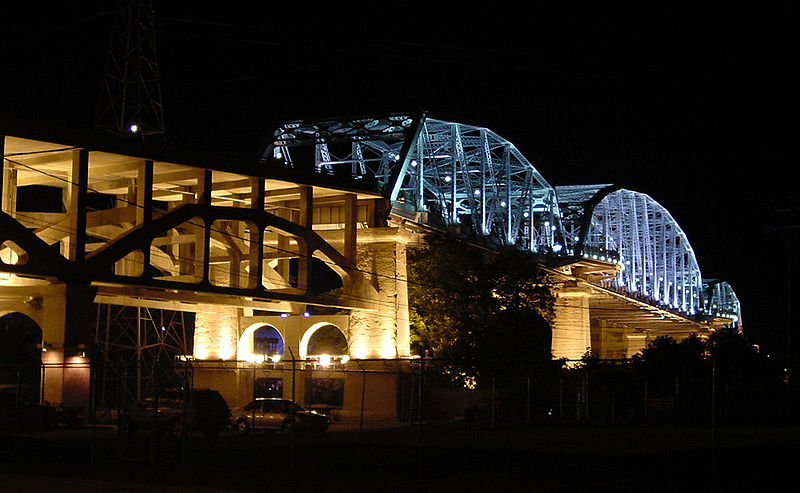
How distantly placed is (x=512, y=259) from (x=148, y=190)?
26.5 m

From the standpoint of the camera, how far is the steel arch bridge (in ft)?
217

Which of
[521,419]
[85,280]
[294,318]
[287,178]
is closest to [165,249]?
[294,318]

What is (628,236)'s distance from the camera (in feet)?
393

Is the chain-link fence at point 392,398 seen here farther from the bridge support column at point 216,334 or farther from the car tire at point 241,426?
the bridge support column at point 216,334

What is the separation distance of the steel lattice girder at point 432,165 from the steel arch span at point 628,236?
915 centimetres

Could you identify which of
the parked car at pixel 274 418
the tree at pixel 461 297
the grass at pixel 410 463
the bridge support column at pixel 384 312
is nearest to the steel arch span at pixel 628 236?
the tree at pixel 461 297

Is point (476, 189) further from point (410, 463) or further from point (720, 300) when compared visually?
point (720, 300)

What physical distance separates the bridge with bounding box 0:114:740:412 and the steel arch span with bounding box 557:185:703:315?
8.86 m

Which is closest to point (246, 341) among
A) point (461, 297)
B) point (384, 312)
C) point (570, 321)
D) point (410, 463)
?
point (384, 312)

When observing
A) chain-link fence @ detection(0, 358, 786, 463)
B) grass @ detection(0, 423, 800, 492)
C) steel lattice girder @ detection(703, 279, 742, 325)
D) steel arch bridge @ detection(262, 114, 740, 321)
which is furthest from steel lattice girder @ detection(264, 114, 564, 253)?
steel lattice girder @ detection(703, 279, 742, 325)

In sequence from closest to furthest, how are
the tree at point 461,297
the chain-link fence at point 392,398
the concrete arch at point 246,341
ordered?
the chain-link fence at point 392,398, the tree at point 461,297, the concrete arch at point 246,341

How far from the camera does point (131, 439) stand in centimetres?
2838

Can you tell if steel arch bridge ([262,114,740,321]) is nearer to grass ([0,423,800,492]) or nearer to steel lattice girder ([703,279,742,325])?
grass ([0,423,800,492])

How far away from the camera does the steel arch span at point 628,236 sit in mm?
100562
